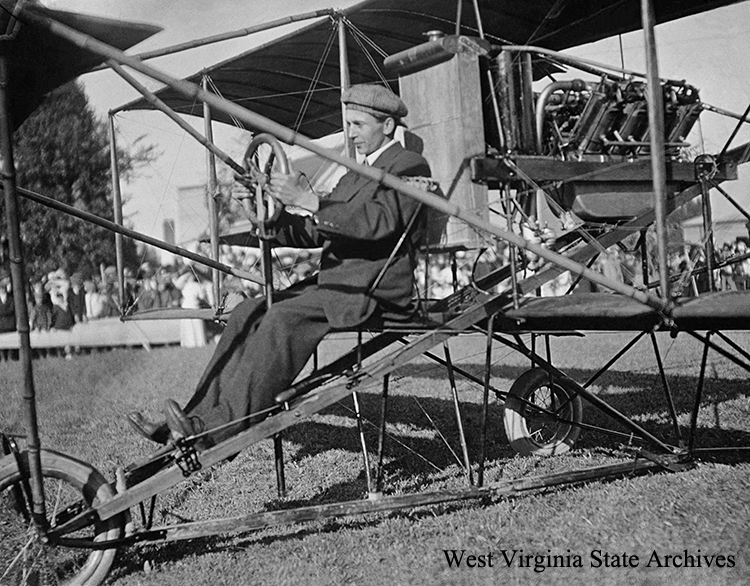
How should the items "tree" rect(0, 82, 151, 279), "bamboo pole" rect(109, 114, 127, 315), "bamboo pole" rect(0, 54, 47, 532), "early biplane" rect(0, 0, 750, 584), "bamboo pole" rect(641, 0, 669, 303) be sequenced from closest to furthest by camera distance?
1. "bamboo pole" rect(0, 54, 47, 532)
2. "early biplane" rect(0, 0, 750, 584)
3. "bamboo pole" rect(641, 0, 669, 303)
4. "bamboo pole" rect(109, 114, 127, 315)
5. "tree" rect(0, 82, 151, 279)

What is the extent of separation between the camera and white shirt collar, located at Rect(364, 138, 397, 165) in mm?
4520

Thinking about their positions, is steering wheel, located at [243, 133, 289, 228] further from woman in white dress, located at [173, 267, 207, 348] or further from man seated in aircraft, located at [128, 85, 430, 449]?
woman in white dress, located at [173, 267, 207, 348]

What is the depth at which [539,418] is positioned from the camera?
628 cm

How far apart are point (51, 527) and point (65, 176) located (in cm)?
1256

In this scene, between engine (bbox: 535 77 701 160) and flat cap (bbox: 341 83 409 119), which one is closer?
flat cap (bbox: 341 83 409 119)

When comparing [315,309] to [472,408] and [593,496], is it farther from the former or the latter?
[472,408]

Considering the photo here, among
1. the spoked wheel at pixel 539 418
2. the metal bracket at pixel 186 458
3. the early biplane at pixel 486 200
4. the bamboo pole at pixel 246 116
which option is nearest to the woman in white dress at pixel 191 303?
the early biplane at pixel 486 200

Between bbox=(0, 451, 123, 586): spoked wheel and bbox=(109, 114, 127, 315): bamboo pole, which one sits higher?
bbox=(109, 114, 127, 315): bamboo pole

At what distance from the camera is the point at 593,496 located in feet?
15.7

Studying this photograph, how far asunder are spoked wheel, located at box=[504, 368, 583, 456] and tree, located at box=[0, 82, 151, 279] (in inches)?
268

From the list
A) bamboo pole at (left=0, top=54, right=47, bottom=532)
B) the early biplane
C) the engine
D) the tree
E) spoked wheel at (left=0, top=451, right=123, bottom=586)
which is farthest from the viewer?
the tree

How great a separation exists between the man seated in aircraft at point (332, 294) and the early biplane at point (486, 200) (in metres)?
0.15

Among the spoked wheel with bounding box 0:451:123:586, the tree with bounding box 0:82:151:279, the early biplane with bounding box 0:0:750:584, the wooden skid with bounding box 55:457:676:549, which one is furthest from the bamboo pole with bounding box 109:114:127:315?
the wooden skid with bounding box 55:457:676:549

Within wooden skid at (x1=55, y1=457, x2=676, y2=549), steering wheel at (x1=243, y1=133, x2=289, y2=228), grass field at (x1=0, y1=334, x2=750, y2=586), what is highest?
steering wheel at (x1=243, y1=133, x2=289, y2=228)
